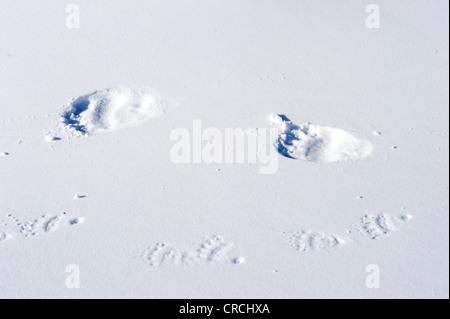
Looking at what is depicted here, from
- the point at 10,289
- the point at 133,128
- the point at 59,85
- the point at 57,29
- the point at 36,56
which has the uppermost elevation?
the point at 57,29

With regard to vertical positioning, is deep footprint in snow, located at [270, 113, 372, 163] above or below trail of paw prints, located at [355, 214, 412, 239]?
above

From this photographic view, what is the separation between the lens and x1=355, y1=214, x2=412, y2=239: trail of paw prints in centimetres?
234

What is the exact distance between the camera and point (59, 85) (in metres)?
3.24

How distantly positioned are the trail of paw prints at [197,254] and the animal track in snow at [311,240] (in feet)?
0.99

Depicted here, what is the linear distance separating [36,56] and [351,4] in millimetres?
2683

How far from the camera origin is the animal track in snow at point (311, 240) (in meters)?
2.30

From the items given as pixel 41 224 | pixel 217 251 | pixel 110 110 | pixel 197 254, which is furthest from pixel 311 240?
pixel 110 110

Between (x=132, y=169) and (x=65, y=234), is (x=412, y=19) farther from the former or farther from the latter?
(x=65, y=234)

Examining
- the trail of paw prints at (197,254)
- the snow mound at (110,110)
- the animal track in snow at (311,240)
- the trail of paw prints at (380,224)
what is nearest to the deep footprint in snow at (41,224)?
the trail of paw prints at (197,254)

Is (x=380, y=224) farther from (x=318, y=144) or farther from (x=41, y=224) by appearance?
(x=41, y=224)

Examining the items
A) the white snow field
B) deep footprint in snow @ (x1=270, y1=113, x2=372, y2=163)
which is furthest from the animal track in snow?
deep footprint in snow @ (x1=270, y1=113, x2=372, y2=163)

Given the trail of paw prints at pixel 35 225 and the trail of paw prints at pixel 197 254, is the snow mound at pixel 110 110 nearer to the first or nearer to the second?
the trail of paw prints at pixel 35 225

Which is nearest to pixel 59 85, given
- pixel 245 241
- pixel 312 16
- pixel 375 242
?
pixel 245 241

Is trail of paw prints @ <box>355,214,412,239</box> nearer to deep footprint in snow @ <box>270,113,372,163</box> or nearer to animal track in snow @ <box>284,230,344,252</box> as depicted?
animal track in snow @ <box>284,230,344,252</box>
